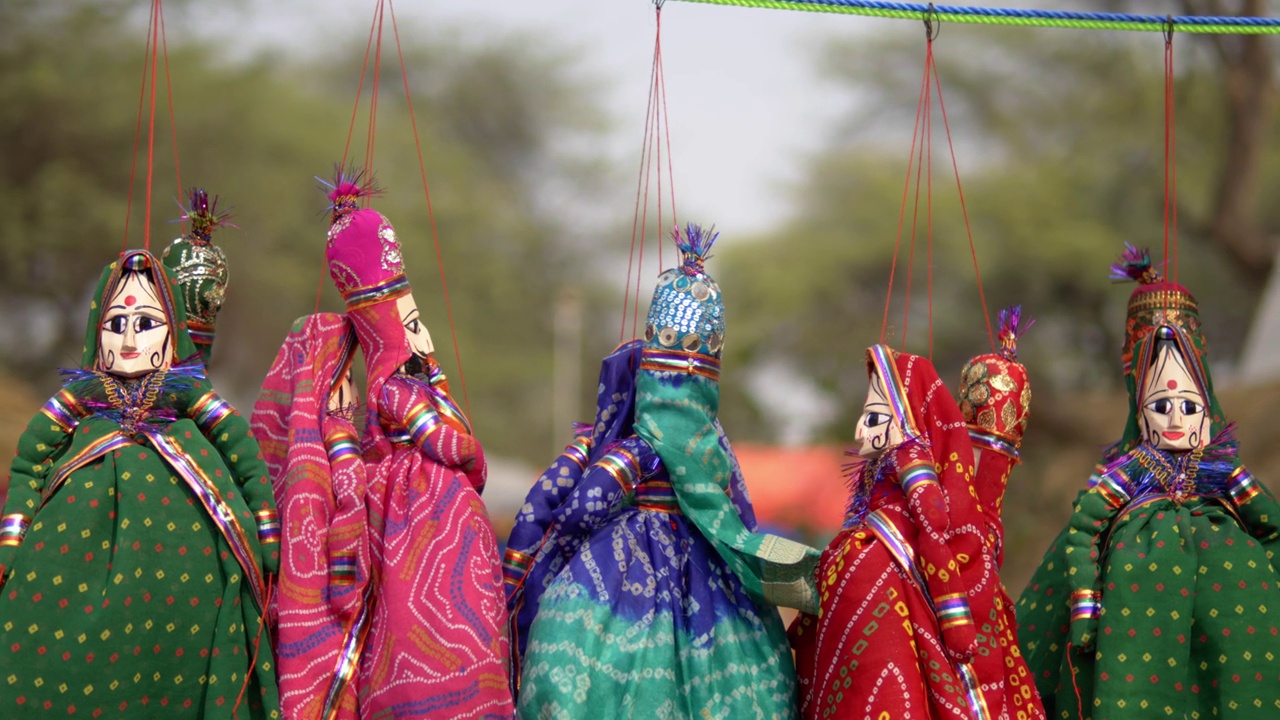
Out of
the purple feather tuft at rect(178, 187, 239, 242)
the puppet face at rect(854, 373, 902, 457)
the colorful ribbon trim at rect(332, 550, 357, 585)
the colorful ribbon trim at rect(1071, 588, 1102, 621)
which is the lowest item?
the colorful ribbon trim at rect(332, 550, 357, 585)

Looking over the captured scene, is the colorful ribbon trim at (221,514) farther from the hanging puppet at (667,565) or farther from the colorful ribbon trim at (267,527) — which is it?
the hanging puppet at (667,565)

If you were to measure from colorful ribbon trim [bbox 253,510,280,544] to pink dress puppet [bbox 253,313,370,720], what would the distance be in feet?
0.10

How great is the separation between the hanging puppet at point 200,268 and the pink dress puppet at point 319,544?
0.35 m

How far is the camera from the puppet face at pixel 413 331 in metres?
3.64

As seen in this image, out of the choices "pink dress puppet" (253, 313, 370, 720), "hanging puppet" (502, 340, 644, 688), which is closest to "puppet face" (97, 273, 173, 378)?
"pink dress puppet" (253, 313, 370, 720)

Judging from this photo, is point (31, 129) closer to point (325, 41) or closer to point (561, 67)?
point (325, 41)

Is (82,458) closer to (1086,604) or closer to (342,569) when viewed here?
(342,569)

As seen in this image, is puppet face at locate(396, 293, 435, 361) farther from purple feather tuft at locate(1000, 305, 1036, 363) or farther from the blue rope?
purple feather tuft at locate(1000, 305, 1036, 363)

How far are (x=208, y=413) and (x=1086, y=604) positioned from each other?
238cm

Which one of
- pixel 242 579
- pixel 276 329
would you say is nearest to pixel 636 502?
pixel 242 579

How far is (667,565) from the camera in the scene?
345 cm

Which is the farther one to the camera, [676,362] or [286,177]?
[286,177]

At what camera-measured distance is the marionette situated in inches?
130

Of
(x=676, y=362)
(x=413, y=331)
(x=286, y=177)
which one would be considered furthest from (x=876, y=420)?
(x=286, y=177)
